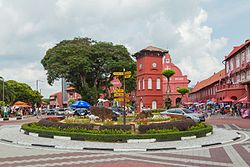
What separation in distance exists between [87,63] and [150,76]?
13591 millimetres

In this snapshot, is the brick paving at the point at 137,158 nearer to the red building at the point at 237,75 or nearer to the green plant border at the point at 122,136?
the green plant border at the point at 122,136

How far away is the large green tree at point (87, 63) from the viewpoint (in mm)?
43406

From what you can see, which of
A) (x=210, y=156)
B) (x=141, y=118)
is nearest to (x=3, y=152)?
(x=210, y=156)

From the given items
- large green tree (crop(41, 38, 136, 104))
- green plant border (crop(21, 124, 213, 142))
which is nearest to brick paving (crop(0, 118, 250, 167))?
green plant border (crop(21, 124, 213, 142))

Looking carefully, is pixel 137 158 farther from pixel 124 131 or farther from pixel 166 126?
pixel 166 126

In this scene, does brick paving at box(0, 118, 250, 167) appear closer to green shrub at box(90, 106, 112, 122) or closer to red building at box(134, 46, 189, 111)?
green shrub at box(90, 106, 112, 122)

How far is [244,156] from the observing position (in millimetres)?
11031

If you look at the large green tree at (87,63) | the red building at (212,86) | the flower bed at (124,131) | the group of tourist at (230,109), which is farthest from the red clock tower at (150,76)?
the flower bed at (124,131)

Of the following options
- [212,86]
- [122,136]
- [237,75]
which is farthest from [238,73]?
[122,136]

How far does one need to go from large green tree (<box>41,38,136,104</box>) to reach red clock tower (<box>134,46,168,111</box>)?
14.7 ft

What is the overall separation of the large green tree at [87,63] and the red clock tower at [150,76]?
4.49 meters

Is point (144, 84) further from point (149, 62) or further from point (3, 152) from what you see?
point (3, 152)

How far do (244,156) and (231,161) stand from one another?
4.10 ft

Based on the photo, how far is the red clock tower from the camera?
52.4m
